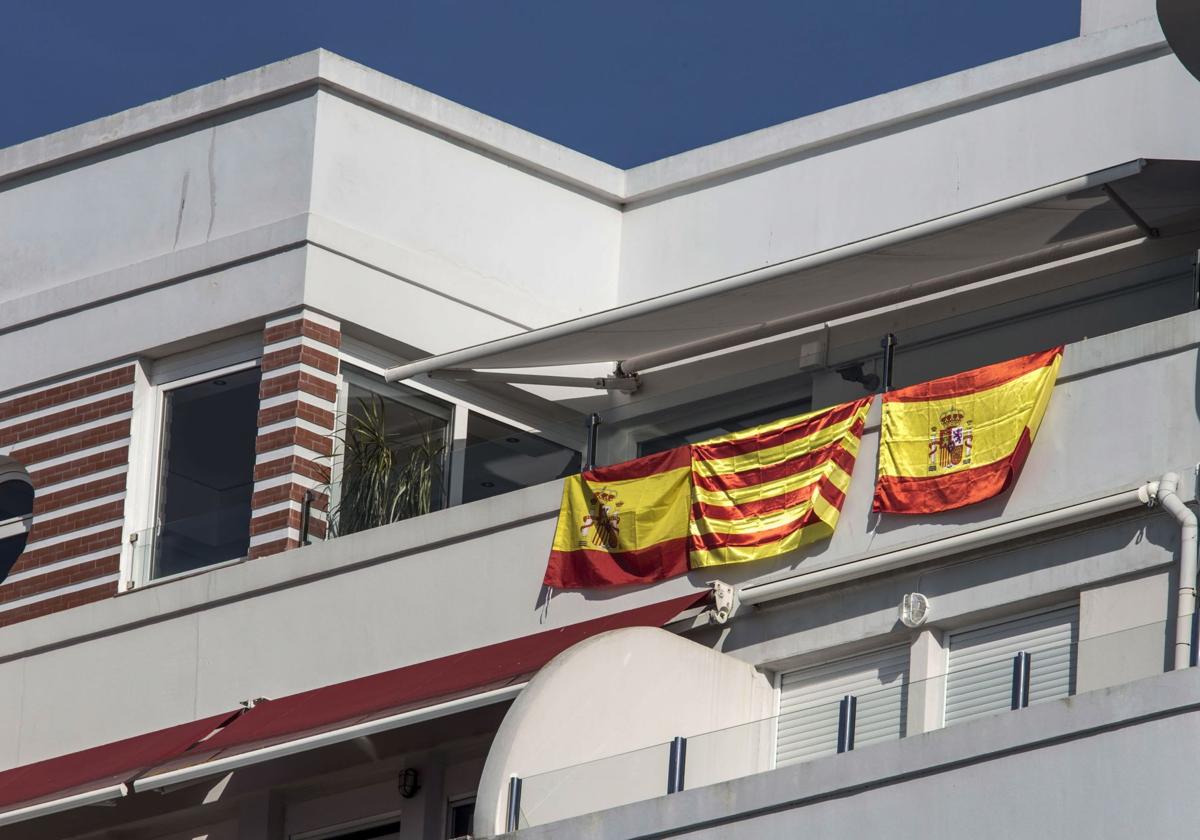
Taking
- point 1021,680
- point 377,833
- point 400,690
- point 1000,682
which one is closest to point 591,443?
point 400,690

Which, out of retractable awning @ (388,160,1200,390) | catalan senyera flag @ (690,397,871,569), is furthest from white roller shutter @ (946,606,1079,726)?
retractable awning @ (388,160,1200,390)

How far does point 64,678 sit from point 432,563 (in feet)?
11.1

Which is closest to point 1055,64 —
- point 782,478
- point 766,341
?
point 766,341

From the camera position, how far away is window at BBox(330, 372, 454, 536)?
23.0 metres

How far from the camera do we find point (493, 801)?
727 inches

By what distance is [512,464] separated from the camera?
2278 centimetres

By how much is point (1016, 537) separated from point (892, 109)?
6.53m

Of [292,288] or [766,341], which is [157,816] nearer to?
[292,288]

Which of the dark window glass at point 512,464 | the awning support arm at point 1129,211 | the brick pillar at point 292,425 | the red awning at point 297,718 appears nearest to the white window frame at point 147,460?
the brick pillar at point 292,425

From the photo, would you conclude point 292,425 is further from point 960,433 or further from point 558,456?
point 960,433

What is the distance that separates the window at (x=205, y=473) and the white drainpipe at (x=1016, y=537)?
535 centimetres

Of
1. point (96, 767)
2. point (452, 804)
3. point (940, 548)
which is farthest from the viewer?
point (96, 767)

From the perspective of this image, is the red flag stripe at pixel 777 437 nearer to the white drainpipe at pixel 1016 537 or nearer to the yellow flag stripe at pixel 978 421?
the yellow flag stripe at pixel 978 421

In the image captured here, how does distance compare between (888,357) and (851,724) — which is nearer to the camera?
(851,724)
